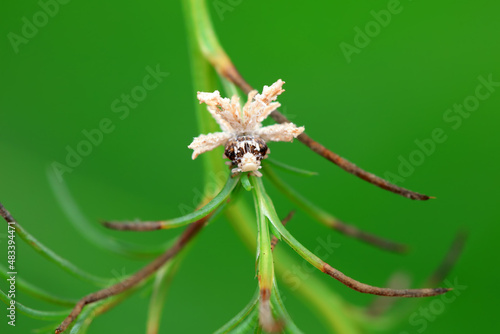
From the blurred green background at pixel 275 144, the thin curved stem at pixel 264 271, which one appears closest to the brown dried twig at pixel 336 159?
the thin curved stem at pixel 264 271

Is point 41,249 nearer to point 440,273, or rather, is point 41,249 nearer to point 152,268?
point 152,268

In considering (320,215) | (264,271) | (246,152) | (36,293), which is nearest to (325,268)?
(264,271)

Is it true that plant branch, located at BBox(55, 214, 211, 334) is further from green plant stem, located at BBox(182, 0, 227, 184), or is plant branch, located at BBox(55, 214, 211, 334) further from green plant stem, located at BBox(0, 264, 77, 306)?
green plant stem, located at BBox(182, 0, 227, 184)

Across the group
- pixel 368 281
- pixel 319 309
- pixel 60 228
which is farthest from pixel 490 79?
pixel 60 228

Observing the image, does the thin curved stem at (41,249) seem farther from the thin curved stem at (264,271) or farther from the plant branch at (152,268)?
the thin curved stem at (264,271)

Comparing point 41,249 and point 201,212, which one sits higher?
point 41,249
